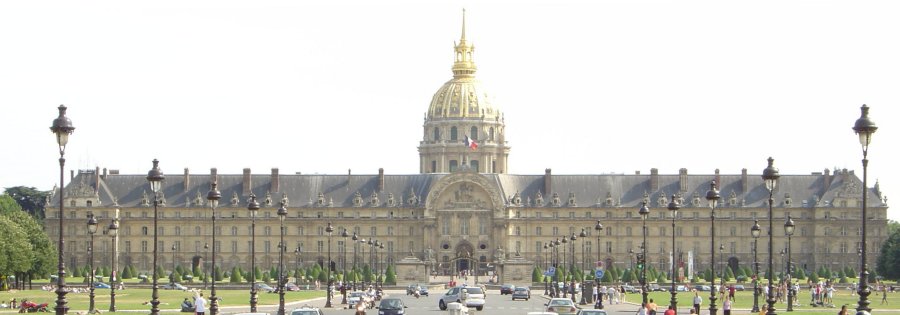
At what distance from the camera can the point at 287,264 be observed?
171 metres

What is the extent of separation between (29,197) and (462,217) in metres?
48.1

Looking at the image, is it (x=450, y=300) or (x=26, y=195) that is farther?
(x=26, y=195)

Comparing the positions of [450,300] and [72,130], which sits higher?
[72,130]

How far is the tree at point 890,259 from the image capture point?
134 m

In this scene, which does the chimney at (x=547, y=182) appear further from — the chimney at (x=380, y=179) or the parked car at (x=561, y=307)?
the parked car at (x=561, y=307)

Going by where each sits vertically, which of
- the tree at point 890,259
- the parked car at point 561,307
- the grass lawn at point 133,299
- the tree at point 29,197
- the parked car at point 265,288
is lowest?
the parked car at point 265,288

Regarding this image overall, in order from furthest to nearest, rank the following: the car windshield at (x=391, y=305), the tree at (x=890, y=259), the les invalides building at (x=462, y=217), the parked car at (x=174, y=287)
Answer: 1. the les invalides building at (x=462, y=217)
2. the tree at (x=890, y=259)
3. the parked car at (x=174, y=287)
4. the car windshield at (x=391, y=305)

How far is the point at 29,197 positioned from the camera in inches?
7564

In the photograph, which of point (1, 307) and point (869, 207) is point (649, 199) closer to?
point (869, 207)

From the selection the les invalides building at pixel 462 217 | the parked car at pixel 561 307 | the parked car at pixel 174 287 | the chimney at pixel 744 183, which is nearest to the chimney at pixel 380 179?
the les invalides building at pixel 462 217

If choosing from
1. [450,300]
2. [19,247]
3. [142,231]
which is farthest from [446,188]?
[450,300]

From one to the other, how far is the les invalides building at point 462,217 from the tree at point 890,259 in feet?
87.5

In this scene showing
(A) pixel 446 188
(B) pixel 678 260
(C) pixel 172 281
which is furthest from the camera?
(A) pixel 446 188

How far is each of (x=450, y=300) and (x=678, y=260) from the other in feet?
281
